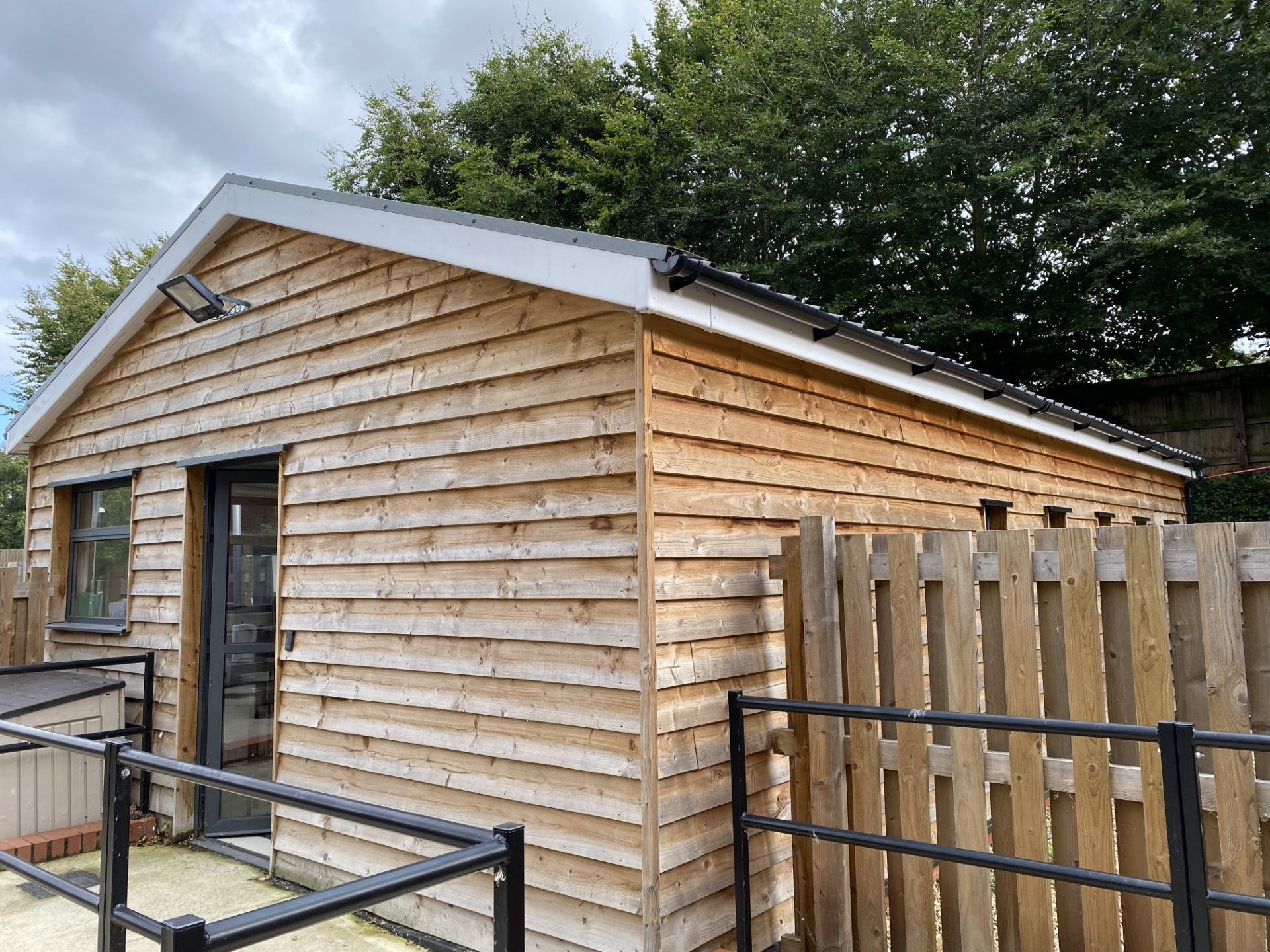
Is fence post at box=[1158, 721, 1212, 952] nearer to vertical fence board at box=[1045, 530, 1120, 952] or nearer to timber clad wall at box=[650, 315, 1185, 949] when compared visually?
vertical fence board at box=[1045, 530, 1120, 952]

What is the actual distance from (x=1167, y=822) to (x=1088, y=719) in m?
0.53

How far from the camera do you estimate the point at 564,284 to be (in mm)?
3166

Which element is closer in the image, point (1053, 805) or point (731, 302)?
point (1053, 805)

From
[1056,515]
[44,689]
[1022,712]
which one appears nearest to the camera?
[1022,712]

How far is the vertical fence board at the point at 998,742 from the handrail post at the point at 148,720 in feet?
16.7

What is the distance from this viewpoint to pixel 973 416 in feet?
18.6

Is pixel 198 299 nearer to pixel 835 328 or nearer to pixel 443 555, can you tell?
pixel 443 555

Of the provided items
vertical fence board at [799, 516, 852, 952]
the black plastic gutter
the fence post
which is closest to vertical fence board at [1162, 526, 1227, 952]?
the fence post

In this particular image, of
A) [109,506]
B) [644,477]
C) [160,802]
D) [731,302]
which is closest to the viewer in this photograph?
[644,477]

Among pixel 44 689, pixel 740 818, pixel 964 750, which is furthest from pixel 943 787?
pixel 44 689

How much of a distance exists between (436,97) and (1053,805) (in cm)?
2150

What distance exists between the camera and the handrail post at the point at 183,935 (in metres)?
1.01

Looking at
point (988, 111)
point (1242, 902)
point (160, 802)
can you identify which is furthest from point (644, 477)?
point (988, 111)

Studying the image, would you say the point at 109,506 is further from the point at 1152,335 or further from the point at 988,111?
the point at 1152,335
